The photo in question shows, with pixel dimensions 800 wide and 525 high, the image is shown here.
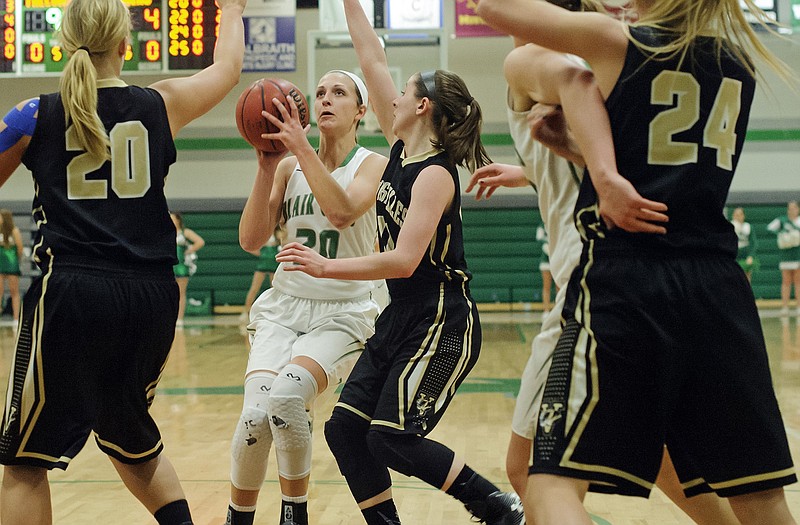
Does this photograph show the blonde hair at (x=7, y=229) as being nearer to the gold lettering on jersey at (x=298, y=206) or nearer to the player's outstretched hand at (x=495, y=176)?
the gold lettering on jersey at (x=298, y=206)

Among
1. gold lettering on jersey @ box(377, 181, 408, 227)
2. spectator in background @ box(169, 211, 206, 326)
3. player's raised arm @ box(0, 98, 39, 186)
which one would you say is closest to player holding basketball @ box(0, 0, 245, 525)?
player's raised arm @ box(0, 98, 39, 186)

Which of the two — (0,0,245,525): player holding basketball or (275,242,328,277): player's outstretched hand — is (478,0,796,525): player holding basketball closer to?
(275,242,328,277): player's outstretched hand

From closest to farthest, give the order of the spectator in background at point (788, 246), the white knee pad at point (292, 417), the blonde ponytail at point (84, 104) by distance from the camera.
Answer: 1. the blonde ponytail at point (84, 104)
2. the white knee pad at point (292, 417)
3. the spectator in background at point (788, 246)

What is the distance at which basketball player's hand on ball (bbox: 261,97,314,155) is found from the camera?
328 centimetres

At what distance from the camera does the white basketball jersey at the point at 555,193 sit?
2.67 m

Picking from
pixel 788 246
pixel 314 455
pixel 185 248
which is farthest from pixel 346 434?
pixel 788 246

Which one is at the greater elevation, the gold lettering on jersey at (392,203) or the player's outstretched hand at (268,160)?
the player's outstretched hand at (268,160)

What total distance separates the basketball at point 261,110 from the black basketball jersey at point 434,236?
1.70 ft

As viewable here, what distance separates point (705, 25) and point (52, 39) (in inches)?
427

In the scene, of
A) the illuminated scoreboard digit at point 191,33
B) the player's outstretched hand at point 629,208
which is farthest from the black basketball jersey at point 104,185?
the illuminated scoreboard digit at point 191,33

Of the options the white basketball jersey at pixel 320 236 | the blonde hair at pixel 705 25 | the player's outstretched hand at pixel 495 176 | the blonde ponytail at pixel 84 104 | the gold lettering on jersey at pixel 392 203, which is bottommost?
the white basketball jersey at pixel 320 236

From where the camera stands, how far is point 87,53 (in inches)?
102

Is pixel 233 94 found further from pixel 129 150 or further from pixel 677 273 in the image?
pixel 677 273

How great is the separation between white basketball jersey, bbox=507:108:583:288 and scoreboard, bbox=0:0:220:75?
925cm
